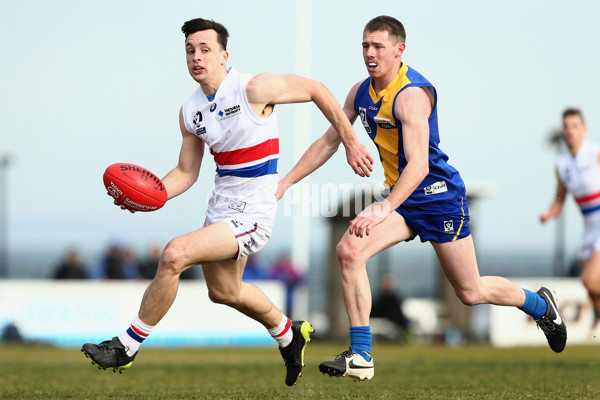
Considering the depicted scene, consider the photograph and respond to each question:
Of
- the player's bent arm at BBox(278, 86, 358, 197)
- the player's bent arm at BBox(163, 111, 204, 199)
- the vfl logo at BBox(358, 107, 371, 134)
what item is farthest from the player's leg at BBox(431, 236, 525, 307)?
the player's bent arm at BBox(163, 111, 204, 199)

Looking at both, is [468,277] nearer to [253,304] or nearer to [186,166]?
[253,304]

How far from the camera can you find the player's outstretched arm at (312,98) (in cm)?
647

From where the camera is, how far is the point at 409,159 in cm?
635

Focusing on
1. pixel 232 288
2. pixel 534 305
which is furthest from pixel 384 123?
pixel 534 305

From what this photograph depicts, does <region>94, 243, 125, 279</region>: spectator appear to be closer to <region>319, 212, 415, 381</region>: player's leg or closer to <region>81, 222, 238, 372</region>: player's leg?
<region>81, 222, 238, 372</region>: player's leg

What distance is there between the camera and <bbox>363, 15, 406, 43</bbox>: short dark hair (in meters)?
6.51

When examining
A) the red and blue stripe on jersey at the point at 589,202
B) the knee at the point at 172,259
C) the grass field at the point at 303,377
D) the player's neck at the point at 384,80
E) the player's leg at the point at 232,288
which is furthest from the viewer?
the red and blue stripe on jersey at the point at 589,202

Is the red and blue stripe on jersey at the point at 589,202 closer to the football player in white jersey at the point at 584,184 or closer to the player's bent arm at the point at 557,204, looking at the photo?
the football player in white jersey at the point at 584,184

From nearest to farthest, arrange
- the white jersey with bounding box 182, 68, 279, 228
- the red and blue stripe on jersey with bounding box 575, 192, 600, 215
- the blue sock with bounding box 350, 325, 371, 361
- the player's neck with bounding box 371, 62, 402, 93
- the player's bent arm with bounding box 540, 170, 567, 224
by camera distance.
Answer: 1. the blue sock with bounding box 350, 325, 371, 361
2. the white jersey with bounding box 182, 68, 279, 228
3. the player's neck with bounding box 371, 62, 402, 93
4. the player's bent arm with bounding box 540, 170, 567, 224
5. the red and blue stripe on jersey with bounding box 575, 192, 600, 215

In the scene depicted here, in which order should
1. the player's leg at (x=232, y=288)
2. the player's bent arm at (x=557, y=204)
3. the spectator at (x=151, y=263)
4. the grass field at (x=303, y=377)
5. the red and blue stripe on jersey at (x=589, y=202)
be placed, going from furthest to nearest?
the spectator at (x=151, y=263)
the red and blue stripe on jersey at (x=589, y=202)
the player's bent arm at (x=557, y=204)
the grass field at (x=303, y=377)
the player's leg at (x=232, y=288)

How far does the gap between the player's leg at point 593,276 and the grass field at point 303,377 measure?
806mm

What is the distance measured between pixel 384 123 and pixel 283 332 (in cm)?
190

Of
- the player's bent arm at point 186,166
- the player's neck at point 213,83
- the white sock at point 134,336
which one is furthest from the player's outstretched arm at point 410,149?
the white sock at point 134,336

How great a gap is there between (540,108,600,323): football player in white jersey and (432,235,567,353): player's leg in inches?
114
